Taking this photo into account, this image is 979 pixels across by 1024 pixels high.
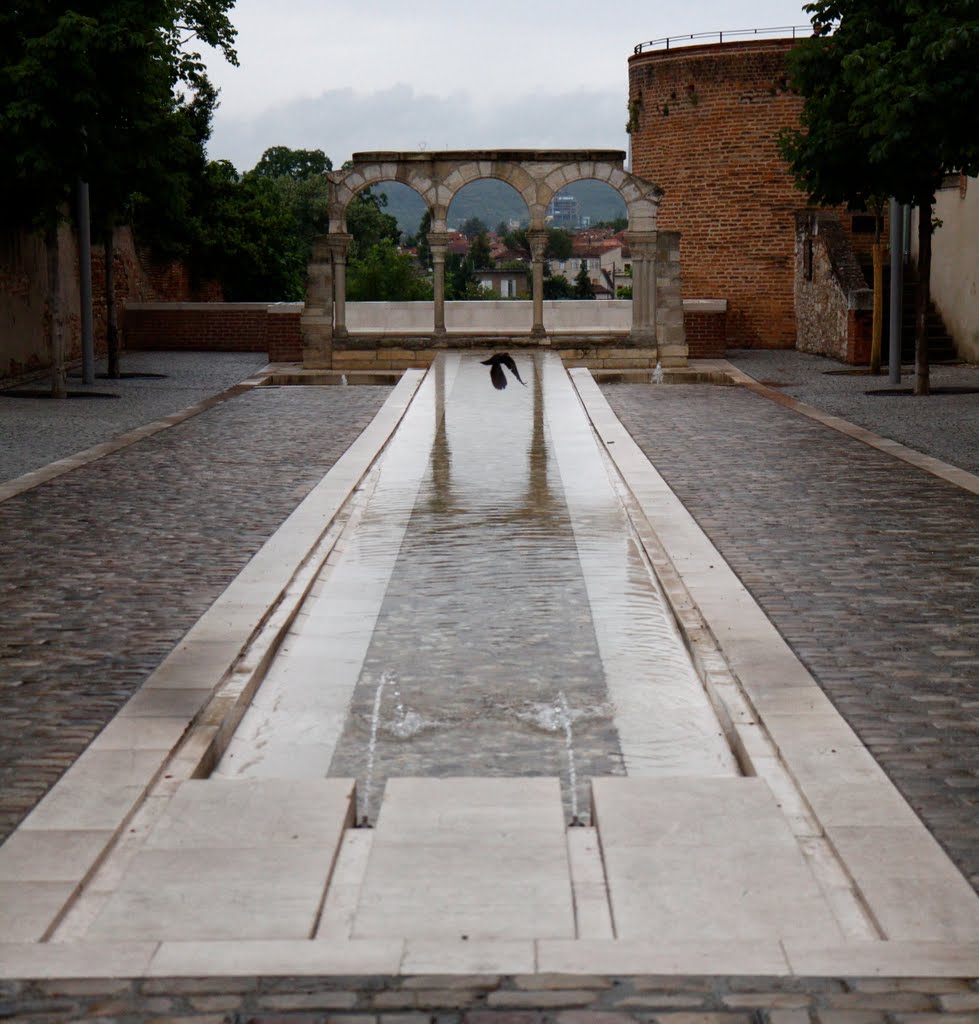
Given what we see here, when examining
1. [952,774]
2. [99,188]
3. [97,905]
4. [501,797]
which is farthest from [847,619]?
[99,188]

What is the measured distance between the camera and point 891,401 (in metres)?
20.0

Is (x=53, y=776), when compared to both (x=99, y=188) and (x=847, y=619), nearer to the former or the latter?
(x=847, y=619)

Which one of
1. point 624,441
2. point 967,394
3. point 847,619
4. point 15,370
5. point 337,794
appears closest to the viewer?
point 337,794

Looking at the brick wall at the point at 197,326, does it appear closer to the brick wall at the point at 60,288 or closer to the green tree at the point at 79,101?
the brick wall at the point at 60,288

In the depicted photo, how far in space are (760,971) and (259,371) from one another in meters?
24.4

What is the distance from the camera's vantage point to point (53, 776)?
5227mm

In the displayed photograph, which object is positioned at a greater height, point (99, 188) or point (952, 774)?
point (99, 188)

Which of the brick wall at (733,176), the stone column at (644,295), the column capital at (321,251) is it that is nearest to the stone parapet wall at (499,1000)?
the stone column at (644,295)

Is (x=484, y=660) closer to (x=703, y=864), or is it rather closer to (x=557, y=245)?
(x=703, y=864)

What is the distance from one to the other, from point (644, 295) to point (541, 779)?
23768 mm

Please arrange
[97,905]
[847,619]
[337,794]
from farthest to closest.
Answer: [847,619] → [337,794] → [97,905]

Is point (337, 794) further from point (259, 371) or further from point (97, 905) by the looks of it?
point (259, 371)

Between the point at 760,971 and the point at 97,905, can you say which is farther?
the point at 97,905

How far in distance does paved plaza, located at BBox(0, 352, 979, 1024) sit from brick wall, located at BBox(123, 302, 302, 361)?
22.5 m
